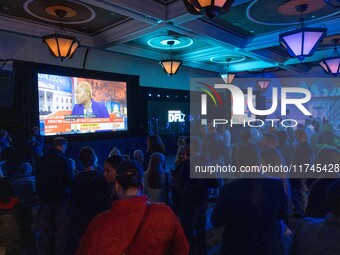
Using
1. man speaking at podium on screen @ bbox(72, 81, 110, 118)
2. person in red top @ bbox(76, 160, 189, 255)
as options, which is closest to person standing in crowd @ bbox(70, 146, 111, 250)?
person in red top @ bbox(76, 160, 189, 255)

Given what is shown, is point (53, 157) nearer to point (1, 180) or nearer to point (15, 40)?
point (1, 180)

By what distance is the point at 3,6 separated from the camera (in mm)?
5152

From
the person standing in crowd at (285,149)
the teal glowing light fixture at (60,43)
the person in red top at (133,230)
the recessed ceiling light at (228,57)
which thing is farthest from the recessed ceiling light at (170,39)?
the person in red top at (133,230)

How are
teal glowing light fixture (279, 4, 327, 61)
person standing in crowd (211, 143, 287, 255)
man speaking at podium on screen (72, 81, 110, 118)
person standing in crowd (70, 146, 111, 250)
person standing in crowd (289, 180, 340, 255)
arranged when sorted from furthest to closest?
man speaking at podium on screen (72, 81, 110, 118), teal glowing light fixture (279, 4, 327, 61), person standing in crowd (70, 146, 111, 250), person standing in crowd (211, 143, 287, 255), person standing in crowd (289, 180, 340, 255)

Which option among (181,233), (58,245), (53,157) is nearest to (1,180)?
(53,157)

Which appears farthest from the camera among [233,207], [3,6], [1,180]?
[3,6]

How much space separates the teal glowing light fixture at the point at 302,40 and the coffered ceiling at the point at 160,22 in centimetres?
109

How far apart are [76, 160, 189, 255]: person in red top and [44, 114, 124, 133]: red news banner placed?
5.70 m

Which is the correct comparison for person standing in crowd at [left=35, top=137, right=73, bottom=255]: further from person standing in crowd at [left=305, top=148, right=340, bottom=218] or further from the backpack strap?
person standing in crowd at [left=305, top=148, right=340, bottom=218]

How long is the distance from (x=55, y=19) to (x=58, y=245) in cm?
488

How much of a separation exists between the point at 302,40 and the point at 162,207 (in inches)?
142

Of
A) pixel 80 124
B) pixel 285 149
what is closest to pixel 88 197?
pixel 285 149

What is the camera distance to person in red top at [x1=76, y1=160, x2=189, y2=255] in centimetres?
131

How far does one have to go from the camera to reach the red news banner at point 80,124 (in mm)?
A: 6570
